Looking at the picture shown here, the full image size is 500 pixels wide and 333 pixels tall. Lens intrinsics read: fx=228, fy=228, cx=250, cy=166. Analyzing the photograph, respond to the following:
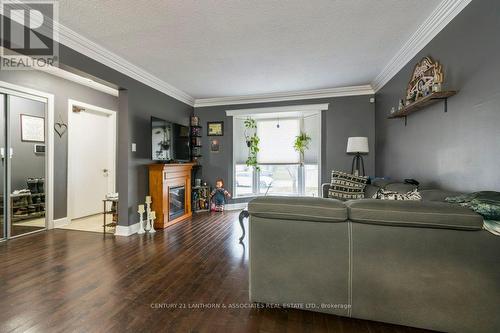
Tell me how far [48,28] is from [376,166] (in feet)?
16.6

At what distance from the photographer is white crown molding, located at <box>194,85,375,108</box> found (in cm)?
442

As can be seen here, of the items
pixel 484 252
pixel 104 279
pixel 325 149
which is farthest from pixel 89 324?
pixel 325 149

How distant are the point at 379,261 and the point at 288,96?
13.1 feet

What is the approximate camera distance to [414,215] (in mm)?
1277

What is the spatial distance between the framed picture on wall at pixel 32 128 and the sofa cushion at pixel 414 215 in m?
4.52

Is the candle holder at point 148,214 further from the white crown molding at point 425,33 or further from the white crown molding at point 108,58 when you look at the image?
the white crown molding at point 425,33

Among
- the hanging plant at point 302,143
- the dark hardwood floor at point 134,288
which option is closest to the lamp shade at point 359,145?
the hanging plant at point 302,143

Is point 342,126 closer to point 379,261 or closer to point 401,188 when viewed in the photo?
point 401,188

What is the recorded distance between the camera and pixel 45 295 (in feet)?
6.08

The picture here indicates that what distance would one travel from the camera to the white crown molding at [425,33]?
1.99m

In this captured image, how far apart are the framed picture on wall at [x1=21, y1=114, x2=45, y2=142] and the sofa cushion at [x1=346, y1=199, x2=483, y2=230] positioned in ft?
14.8

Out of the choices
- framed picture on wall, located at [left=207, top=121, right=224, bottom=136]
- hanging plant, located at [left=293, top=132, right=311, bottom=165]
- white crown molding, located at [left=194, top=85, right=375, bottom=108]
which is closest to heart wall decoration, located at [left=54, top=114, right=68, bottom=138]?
white crown molding, located at [left=194, top=85, right=375, bottom=108]

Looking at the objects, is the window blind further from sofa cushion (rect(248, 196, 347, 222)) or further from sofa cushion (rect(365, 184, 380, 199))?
sofa cushion (rect(248, 196, 347, 222))

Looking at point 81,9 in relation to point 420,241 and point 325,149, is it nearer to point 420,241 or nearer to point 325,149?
point 420,241
